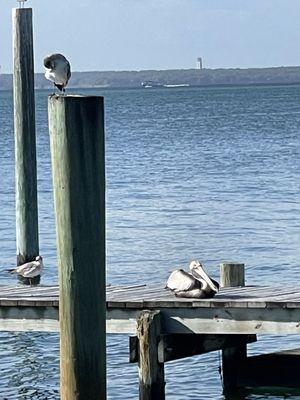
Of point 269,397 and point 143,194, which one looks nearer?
point 269,397

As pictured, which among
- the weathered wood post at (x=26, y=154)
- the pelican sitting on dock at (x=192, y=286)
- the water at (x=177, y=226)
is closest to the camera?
the pelican sitting on dock at (x=192, y=286)

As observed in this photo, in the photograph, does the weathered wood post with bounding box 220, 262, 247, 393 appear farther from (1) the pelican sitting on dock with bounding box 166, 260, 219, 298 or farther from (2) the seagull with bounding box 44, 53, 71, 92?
(2) the seagull with bounding box 44, 53, 71, 92

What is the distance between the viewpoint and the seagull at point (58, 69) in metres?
12.6

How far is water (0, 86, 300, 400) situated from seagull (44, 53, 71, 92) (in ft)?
10.5

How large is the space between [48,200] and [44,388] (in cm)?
1840

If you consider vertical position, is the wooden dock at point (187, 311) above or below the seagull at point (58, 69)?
below

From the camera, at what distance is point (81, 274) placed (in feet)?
33.0

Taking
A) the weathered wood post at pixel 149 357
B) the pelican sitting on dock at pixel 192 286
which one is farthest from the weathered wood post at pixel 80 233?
the pelican sitting on dock at pixel 192 286

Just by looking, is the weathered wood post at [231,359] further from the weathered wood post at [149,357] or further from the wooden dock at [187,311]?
the weathered wood post at [149,357]

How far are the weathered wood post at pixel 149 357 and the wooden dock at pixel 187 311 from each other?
0.23 m

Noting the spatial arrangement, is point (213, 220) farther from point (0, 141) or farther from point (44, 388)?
point (0, 141)

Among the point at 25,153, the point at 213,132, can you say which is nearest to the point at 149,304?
the point at 25,153

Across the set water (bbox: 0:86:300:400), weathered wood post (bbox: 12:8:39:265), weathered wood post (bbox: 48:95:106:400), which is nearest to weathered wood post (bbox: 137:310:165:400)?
water (bbox: 0:86:300:400)

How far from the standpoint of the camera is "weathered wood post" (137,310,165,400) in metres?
12.6
